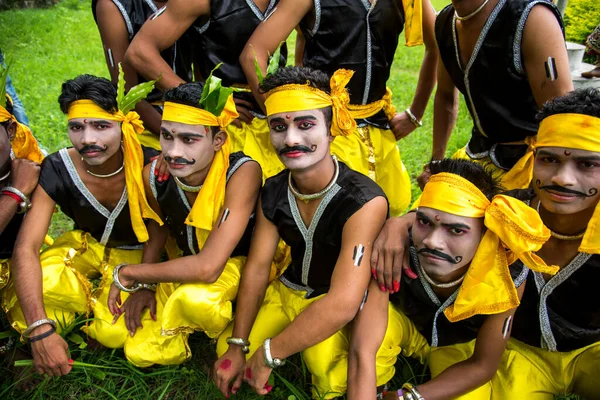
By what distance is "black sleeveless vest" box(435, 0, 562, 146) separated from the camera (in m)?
→ 3.03

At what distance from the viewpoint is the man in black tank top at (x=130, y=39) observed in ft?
12.8

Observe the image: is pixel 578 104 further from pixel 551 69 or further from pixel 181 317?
pixel 181 317

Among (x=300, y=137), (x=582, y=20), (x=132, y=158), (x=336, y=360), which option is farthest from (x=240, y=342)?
(x=582, y=20)

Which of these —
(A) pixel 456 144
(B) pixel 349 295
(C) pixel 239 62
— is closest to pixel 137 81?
(C) pixel 239 62

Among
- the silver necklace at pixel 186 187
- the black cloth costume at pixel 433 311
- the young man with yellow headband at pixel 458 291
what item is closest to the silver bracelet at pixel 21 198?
the silver necklace at pixel 186 187

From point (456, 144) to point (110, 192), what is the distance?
3.84 m

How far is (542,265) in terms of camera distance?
2.33m

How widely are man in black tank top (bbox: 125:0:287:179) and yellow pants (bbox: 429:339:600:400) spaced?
6.35 ft

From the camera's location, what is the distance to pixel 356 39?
3545 millimetres

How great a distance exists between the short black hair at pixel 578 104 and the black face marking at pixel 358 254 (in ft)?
3.61

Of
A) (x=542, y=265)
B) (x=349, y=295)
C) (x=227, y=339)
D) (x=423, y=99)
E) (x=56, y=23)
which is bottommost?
(x=227, y=339)

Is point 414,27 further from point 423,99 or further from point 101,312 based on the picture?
point 101,312

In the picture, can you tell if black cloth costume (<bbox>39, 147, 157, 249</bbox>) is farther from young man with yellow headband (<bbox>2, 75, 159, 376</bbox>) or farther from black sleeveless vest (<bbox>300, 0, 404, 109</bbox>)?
black sleeveless vest (<bbox>300, 0, 404, 109</bbox>)

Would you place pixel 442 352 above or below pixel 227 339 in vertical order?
below
